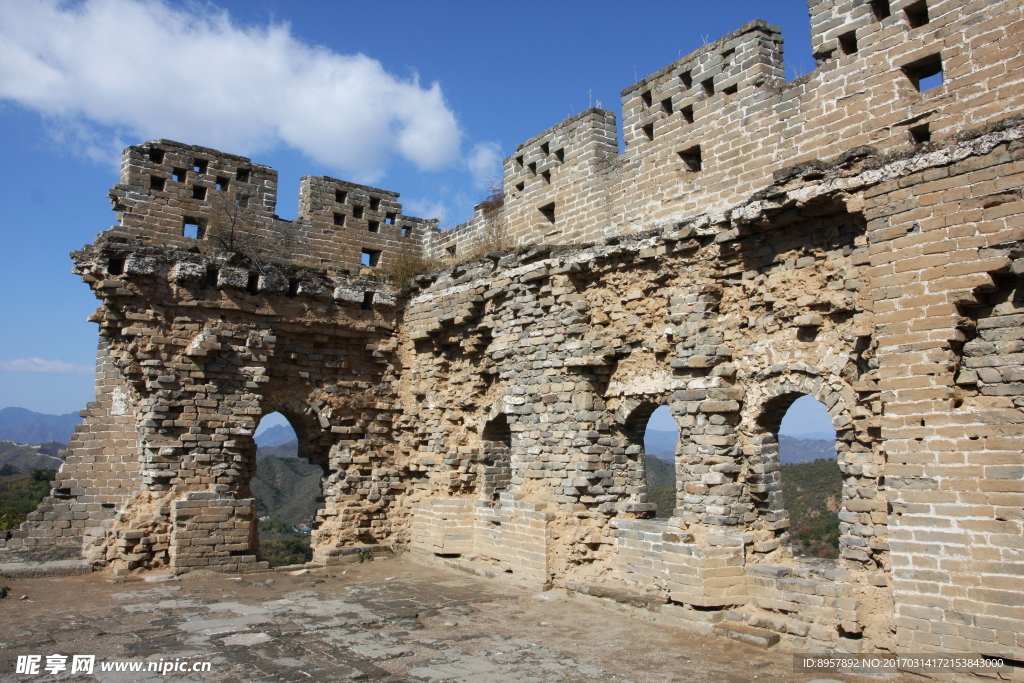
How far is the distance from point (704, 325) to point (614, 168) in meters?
2.93

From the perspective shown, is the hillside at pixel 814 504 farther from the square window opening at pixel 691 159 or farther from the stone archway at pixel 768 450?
the square window opening at pixel 691 159

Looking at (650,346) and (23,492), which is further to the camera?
(23,492)

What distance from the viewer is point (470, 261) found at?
11453 mm

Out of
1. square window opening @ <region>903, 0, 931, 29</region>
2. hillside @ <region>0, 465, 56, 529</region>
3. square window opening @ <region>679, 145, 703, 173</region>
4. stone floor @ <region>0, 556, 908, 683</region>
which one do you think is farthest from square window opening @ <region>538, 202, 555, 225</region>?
hillside @ <region>0, 465, 56, 529</region>

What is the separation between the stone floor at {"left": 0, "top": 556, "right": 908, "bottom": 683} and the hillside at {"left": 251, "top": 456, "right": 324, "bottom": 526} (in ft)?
111

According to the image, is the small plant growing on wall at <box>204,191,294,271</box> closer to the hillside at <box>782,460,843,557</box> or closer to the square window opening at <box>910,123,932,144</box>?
the square window opening at <box>910,123,932,144</box>

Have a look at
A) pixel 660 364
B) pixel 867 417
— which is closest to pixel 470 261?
pixel 660 364

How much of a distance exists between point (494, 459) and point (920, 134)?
7385 millimetres

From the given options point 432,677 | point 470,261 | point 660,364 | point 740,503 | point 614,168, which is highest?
point 614,168

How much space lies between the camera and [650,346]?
30.0ft

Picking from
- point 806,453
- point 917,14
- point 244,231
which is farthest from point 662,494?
point 806,453

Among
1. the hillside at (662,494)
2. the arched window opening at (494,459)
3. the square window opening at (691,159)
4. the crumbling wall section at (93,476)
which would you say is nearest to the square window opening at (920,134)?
the square window opening at (691,159)

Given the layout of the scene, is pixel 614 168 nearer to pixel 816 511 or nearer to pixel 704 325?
pixel 704 325

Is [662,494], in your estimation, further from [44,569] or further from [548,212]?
[44,569]
